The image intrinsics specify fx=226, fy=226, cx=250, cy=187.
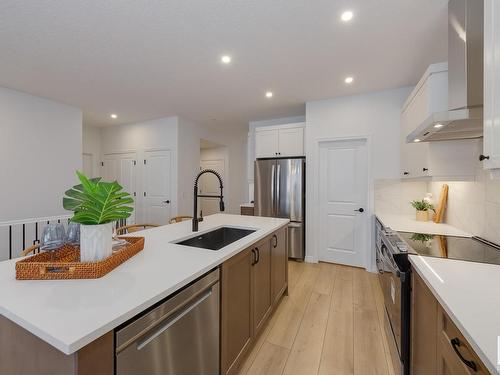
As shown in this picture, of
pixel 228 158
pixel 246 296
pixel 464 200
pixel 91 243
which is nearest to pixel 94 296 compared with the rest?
pixel 91 243

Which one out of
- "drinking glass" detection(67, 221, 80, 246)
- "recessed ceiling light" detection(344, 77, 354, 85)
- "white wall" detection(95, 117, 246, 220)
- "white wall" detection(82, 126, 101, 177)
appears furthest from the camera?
"white wall" detection(82, 126, 101, 177)

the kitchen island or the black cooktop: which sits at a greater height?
the kitchen island

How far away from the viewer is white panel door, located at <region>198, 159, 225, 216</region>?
6512mm

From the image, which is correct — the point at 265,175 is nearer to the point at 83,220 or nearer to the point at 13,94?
the point at 83,220

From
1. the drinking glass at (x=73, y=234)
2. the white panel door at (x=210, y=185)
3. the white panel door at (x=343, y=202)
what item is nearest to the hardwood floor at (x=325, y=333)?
the white panel door at (x=343, y=202)

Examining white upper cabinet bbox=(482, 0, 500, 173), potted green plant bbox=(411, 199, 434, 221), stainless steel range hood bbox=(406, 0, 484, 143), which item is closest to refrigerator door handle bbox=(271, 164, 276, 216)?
potted green plant bbox=(411, 199, 434, 221)

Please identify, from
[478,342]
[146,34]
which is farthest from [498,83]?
[146,34]

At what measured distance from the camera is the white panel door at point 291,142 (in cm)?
386

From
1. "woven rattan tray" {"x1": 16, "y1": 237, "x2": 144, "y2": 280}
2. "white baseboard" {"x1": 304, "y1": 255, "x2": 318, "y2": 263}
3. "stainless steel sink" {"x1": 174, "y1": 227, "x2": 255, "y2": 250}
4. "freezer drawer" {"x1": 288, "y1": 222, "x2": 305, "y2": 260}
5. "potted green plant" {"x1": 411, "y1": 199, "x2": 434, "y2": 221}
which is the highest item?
"potted green plant" {"x1": 411, "y1": 199, "x2": 434, "y2": 221}

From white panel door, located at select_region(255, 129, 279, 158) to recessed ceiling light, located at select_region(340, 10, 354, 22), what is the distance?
7.29 feet

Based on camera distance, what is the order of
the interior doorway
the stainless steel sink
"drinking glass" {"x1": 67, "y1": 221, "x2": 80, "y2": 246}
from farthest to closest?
the interior doorway → the stainless steel sink → "drinking glass" {"x1": 67, "y1": 221, "x2": 80, "y2": 246}

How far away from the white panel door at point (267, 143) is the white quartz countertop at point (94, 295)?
297 cm

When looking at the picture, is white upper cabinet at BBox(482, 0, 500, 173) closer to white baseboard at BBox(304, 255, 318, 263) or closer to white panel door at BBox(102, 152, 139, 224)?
white baseboard at BBox(304, 255, 318, 263)

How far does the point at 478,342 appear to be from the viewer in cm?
66
